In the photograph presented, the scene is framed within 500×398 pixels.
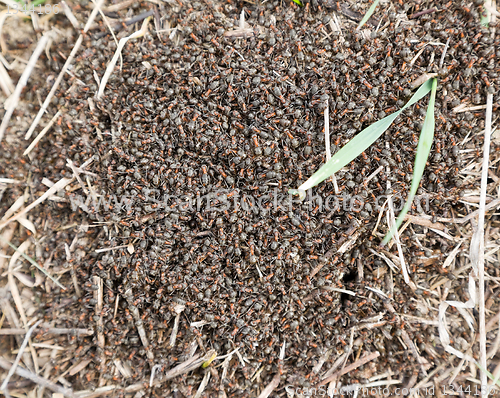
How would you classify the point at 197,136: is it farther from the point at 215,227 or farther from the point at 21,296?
the point at 21,296

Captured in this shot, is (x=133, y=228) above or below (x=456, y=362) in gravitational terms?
below

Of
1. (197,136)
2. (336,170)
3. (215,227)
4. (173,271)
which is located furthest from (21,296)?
(336,170)

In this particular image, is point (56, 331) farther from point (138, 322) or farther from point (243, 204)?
point (243, 204)

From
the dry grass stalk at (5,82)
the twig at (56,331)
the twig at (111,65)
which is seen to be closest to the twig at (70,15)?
the twig at (111,65)

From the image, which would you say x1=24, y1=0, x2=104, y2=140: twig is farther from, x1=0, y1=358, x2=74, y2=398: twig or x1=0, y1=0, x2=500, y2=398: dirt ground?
x1=0, y1=358, x2=74, y2=398: twig

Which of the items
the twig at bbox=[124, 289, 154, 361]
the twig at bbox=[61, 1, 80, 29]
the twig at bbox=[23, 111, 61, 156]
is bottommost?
the twig at bbox=[124, 289, 154, 361]

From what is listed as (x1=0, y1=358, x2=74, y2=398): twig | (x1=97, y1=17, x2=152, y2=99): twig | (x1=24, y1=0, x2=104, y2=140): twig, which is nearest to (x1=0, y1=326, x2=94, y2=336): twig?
(x1=0, y1=358, x2=74, y2=398): twig

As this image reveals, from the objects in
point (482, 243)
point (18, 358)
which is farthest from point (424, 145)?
point (18, 358)
